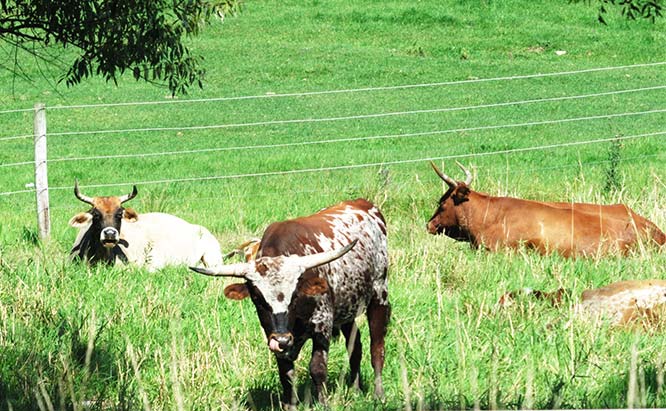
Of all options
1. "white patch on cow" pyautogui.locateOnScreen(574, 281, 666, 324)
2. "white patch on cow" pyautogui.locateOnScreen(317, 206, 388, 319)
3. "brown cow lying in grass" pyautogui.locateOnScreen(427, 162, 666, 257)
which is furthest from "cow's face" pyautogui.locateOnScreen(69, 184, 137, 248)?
"white patch on cow" pyautogui.locateOnScreen(574, 281, 666, 324)

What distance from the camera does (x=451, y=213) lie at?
38.0ft

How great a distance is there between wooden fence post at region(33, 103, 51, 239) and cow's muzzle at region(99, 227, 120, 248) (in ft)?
4.80

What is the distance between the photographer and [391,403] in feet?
19.8

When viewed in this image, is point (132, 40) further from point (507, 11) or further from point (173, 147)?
point (507, 11)

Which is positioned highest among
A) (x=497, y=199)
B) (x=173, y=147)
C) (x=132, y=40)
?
(x=132, y=40)

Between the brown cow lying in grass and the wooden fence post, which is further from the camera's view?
the wooden fence post

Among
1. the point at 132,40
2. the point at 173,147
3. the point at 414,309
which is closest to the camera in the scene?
the point at 132,40

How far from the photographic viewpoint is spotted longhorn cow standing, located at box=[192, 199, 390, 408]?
19.3 ft

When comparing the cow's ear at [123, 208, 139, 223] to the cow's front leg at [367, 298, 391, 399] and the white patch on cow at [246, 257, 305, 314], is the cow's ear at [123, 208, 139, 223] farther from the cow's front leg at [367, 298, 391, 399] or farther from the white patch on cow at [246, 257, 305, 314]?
the white patch on cow at [246, 257, 305, 314]

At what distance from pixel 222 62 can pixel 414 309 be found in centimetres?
2319

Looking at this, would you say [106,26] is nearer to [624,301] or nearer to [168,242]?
[624,301]

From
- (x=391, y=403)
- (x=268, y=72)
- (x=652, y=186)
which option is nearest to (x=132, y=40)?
(x=391, y=403)

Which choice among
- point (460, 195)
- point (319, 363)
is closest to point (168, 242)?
point (460, 195)

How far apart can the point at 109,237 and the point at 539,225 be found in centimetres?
387
